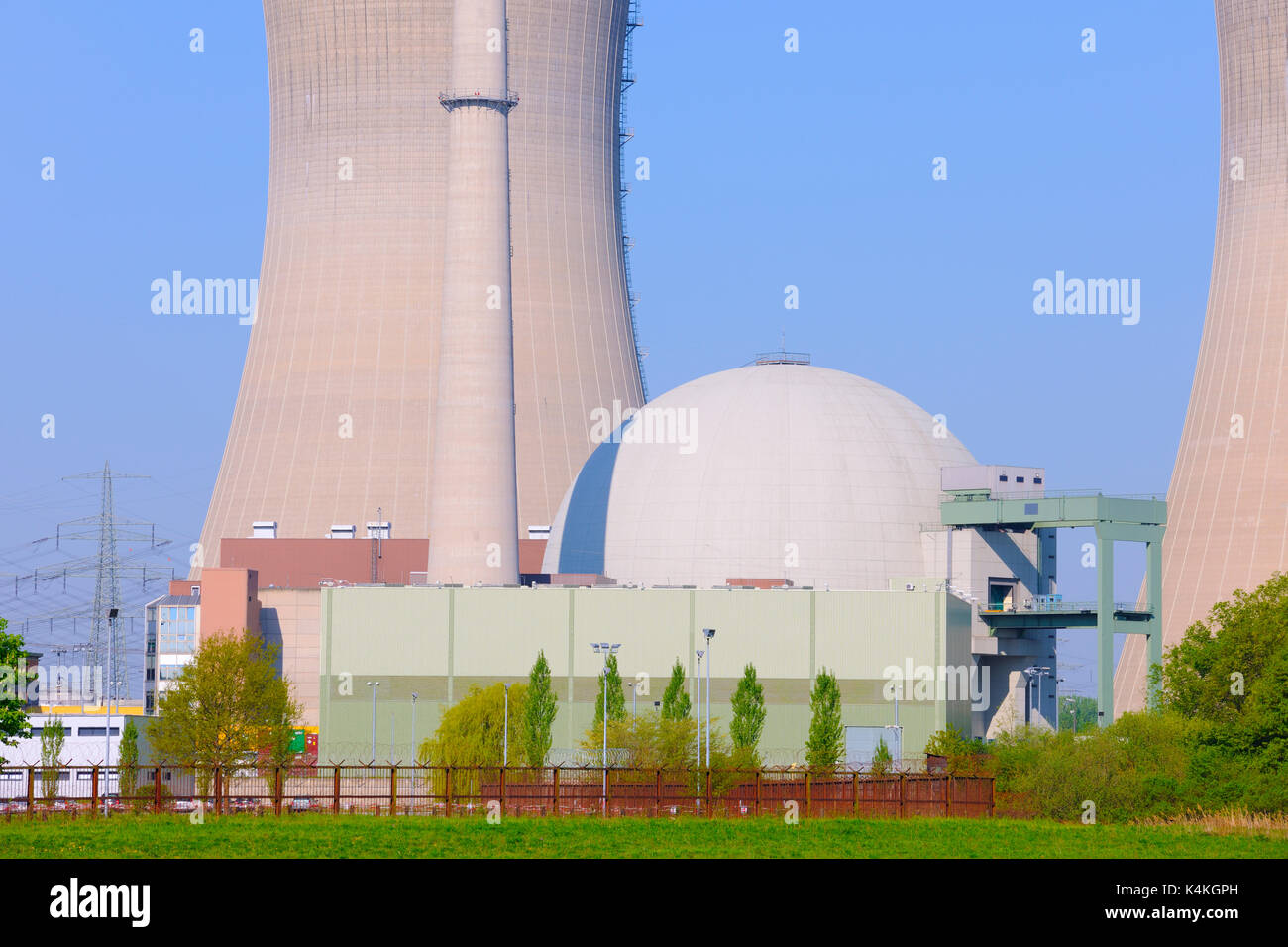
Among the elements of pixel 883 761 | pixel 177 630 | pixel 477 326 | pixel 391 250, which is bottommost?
pixel 883 761

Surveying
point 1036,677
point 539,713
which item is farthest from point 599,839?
point 1036,677

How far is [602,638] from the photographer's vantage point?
201ft

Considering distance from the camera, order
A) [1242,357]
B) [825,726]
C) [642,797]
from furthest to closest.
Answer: [1242,357] → [825,726] → [642,797]

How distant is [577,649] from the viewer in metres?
61.3

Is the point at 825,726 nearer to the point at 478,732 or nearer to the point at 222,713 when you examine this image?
the point at 478,732

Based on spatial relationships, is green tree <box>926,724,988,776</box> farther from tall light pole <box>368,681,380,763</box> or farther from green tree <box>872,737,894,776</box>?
tall light pole <box>368,681,380,763</box>

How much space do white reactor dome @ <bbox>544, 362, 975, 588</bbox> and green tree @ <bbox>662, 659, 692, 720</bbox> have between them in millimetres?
11272

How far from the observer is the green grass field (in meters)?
28.1

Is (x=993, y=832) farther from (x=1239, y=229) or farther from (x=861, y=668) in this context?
(x=1239, y=229)

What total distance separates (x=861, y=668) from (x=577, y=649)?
837 cm

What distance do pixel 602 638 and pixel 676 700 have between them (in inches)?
277

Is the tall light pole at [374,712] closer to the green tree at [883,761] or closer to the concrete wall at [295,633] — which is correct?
the concrete wall at [295,633]

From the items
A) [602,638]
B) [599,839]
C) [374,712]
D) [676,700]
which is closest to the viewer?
[599,839]
